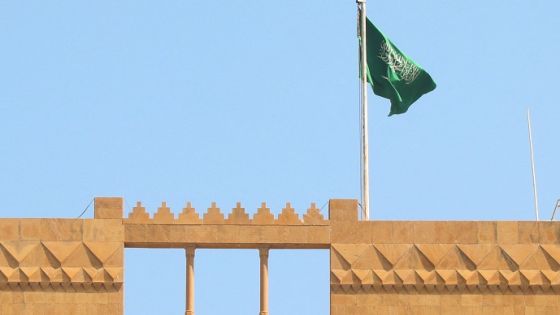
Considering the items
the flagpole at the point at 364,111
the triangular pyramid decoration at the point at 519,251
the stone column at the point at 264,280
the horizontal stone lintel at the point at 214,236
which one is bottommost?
the stone column at the point at 264,280

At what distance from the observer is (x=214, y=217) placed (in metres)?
52.2

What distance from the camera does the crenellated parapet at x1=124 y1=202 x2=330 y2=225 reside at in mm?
52062

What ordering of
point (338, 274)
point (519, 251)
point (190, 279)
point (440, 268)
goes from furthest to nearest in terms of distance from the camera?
1. point (519, 251)
2. point (440, 268)
3. point (338, 274)
4. point (190, 279)

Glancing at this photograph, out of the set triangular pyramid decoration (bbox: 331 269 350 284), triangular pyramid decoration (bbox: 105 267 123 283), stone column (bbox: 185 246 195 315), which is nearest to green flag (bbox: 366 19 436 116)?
triangular pyramid decoration (bbox: 331 269 350 284)

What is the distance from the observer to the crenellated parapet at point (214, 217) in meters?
52.1

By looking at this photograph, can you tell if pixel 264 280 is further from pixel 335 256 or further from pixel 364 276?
pixel 364 276

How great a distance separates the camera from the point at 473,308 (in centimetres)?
5209

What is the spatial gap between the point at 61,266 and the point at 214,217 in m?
4.75

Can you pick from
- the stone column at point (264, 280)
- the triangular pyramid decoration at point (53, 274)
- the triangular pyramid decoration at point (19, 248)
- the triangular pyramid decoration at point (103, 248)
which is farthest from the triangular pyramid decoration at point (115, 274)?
the stone column at point (264, 280)

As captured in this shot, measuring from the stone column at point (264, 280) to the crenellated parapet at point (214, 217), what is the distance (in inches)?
37.2

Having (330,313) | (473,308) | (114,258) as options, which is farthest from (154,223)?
(473,308)

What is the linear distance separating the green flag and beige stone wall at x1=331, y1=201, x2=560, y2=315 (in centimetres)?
521

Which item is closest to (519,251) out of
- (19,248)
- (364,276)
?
(364,276)

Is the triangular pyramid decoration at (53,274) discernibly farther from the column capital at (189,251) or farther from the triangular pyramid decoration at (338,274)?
the triangular pyramid decoration at (338,274)
